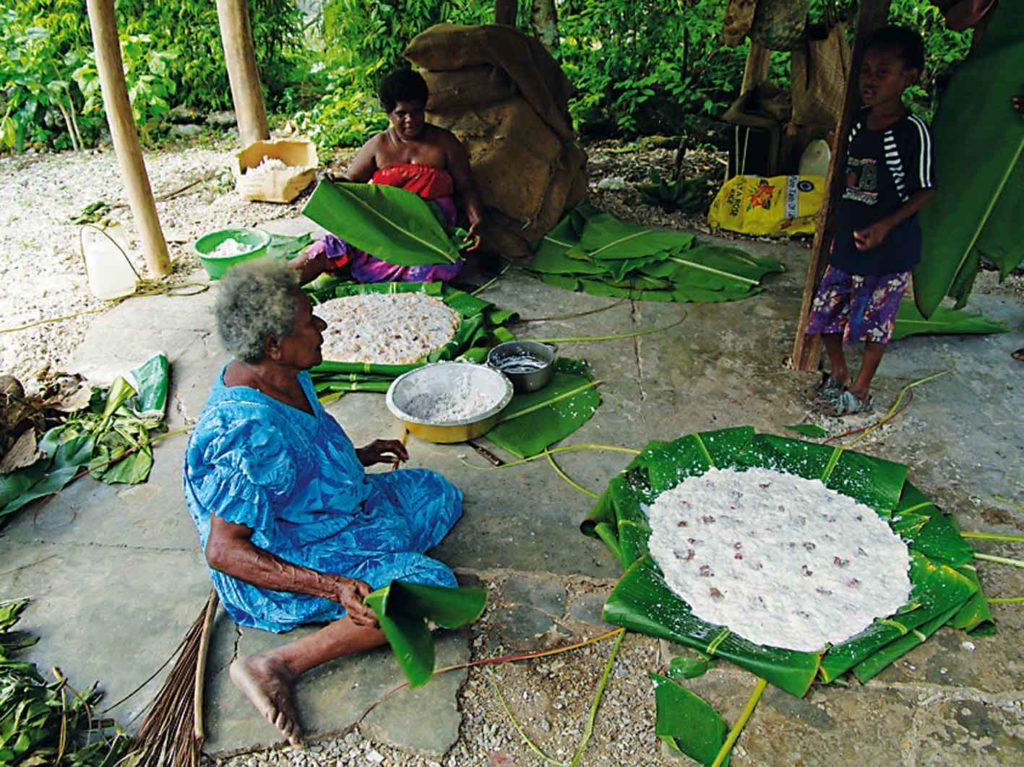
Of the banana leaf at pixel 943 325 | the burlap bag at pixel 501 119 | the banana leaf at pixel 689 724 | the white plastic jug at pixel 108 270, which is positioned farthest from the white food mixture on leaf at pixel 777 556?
the white plastic jug at pixel 108 270

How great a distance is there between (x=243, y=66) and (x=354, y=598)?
496 cm

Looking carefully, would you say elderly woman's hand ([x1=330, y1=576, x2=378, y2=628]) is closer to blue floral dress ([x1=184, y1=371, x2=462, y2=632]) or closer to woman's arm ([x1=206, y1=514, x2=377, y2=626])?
woman's arm ([x1=206, y1=514, x2=377, y2=626])

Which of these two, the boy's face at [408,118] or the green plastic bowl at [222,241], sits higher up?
the boy's face at [408,118]

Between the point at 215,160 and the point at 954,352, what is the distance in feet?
20.6

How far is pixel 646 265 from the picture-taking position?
422cm

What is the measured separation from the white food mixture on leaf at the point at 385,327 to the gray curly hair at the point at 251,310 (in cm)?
149

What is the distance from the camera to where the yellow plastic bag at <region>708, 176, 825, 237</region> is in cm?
470

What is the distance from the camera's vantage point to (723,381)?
126 inches

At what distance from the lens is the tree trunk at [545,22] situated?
24.4ft

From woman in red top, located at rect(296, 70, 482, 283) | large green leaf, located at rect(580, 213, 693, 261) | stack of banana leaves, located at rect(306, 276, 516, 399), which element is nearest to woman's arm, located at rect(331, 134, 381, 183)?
woman in red top, located at rect(296, 70, 482, 283)

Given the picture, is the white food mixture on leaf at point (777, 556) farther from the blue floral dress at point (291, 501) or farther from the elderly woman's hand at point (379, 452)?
the elderly woman's hand at point (379, 452)

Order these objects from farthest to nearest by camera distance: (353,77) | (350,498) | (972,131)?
(353,77), (972,131), (350,498)

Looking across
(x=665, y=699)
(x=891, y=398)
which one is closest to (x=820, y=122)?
(x=891, y=398)

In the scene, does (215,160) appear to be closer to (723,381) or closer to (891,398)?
(723,381)
